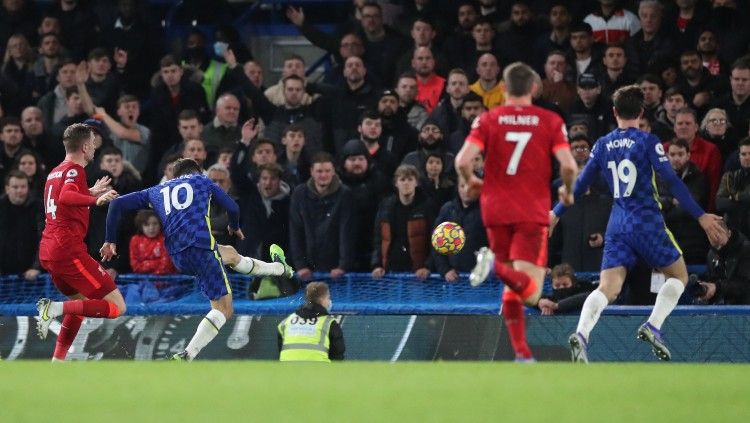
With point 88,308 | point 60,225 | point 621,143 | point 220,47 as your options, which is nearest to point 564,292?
point 621,143

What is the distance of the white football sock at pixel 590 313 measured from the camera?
11109 millimetres

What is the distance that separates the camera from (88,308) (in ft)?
41.1

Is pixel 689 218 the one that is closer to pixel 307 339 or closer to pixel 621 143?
pixel 621 143

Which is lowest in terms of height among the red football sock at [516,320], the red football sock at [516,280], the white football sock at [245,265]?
the white football sock at [245,265]

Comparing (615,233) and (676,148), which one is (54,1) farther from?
(615,233)

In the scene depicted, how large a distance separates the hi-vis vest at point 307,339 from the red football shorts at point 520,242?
2.63 meters

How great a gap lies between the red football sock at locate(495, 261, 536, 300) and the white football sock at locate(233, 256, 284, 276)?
3857 mm

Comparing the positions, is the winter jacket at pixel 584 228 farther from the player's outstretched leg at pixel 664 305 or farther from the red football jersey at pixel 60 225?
the red football jersey at pixel 60 225

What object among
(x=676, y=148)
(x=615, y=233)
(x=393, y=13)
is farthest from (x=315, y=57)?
(x=615, y=233)

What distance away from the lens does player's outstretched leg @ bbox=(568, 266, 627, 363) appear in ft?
35.8

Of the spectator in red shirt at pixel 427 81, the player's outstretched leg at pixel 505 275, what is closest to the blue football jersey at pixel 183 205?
the player's outstretched leg at pixel 505 275

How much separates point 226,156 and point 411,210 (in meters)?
2.29

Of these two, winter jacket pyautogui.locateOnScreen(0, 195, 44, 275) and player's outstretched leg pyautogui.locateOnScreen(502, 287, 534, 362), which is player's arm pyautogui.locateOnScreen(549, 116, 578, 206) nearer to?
player's outstretched leg pyautogui.locateOnScreen(502, 287, 534, 362)

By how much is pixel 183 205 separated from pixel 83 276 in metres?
1.15
